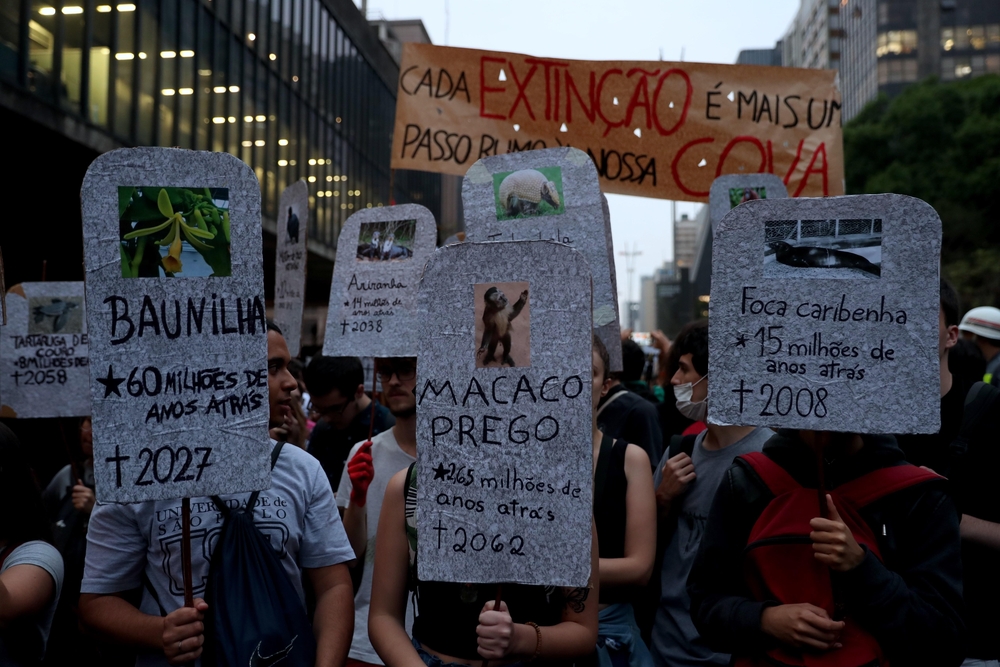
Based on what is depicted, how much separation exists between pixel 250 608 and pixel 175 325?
0.76 m

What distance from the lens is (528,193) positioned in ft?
12.8

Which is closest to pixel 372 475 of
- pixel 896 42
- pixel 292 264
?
pixel 292 264

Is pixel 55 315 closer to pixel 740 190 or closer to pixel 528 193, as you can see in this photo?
pixel 528 193

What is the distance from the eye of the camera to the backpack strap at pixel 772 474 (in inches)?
96.0

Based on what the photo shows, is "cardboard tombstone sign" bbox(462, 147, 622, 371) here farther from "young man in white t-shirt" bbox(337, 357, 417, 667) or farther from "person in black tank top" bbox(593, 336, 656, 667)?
"person in black tank top" bbox(593, 336, 656, 667)

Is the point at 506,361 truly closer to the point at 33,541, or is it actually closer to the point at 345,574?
the point at 345,574

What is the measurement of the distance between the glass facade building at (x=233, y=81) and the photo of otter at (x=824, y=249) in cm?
248

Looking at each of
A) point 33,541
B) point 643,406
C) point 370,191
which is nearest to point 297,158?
point 370,191

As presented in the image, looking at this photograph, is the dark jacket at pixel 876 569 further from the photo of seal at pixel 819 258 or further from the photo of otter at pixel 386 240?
the photo of otter at pixel 386 240

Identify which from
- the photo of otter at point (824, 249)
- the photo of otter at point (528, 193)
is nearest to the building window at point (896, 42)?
the photo of otter at point (528, 193)

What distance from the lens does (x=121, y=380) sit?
7.79 ft

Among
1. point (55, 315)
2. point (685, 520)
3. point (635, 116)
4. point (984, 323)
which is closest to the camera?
point (685, 520)

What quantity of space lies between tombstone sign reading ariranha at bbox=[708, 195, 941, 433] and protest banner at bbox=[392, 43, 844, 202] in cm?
331

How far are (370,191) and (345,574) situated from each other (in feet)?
105
